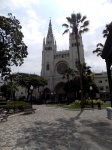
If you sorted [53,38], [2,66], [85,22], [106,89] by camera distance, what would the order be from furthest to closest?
[53,38] → [106,89] → [85,22] → [2,66]

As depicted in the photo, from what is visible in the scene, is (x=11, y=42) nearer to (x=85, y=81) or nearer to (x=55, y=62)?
(x=85, y=81)

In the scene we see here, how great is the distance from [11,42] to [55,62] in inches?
2481

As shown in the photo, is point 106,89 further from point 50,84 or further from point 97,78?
point 50,84

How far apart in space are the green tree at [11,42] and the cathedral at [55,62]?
5506 cm

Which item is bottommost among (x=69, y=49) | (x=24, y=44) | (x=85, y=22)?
(x=24, y=44)

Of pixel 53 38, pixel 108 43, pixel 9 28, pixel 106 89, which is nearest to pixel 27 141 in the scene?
pixel 108 43

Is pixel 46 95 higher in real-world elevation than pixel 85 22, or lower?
lower

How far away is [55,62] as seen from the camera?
80688 mm

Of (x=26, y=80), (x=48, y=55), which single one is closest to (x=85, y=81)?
(x=26, y=80)

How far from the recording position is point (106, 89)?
72.6 m

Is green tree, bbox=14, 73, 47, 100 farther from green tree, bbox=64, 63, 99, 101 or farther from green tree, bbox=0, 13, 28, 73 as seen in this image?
green tree, bbox=0, 13, 28, 73

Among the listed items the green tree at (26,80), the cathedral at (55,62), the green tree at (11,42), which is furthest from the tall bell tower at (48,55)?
the green tree at (11,42)

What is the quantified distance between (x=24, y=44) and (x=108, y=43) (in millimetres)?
11508

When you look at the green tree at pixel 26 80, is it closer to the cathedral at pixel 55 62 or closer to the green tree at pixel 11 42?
the cathedral at pixel 55 62
